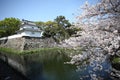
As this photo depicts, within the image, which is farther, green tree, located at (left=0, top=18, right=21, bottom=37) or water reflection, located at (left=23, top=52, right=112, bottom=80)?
green tree, located at (left=0, top=18, right=21, bottom=37)

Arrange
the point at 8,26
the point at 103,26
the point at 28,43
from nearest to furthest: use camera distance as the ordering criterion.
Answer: the point at 103,26 → the point at 28,43 → the point at 8,26

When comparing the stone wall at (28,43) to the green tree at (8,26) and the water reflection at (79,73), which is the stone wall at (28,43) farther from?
the water reflection at (79,73)

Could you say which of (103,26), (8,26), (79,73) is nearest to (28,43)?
(8,26)

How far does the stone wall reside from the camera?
26.6m

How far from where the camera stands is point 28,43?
27.0 metres

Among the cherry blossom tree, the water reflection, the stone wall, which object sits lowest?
the water reflection

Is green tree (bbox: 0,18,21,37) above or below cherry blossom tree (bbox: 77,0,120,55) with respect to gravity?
above

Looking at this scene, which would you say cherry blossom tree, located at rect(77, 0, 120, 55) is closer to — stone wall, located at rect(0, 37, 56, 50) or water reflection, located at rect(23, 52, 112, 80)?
water reflection, located at rect(23, 52, 112, 80)

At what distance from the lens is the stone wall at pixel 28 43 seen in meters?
26.6

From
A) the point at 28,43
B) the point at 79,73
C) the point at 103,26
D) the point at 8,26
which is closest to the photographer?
the point at 103,26

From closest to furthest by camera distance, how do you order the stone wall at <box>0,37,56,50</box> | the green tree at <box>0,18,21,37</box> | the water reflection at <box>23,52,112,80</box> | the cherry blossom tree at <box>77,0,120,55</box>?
the cherry blossom tree at <box>77,0,120,55</box> < the water reflection at <box>23,52,112,80</box> < the stone wall at <box>0,37,56,50</box> < the green tree at <box>0,18,21,37</box>

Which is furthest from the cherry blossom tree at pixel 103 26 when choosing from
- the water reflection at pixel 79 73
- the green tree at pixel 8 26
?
the green tree at pixel 8 26

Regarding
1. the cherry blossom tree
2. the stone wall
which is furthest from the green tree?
the cherry blossom tree

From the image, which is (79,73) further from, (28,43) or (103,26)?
(28,43)
